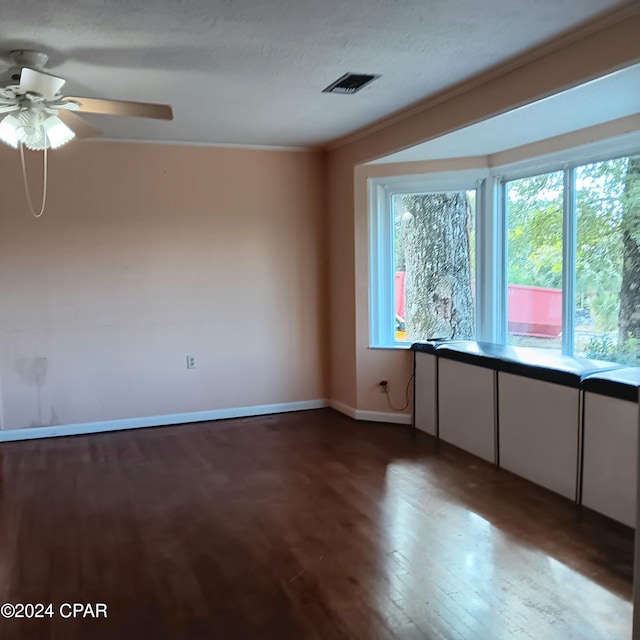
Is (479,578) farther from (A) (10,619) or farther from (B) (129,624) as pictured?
(A) (10,619)

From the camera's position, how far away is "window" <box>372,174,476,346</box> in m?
4.70

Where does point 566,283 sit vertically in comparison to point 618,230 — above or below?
below

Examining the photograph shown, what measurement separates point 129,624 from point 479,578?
1.36 meters

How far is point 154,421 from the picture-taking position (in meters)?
4.90

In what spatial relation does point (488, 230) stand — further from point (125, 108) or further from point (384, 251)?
point (125, 108)

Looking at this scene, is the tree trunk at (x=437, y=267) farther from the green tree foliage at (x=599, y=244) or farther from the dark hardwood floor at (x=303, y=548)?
the dark hardwood floor at (x=303, y=548)

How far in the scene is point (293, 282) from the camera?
17.4 ft

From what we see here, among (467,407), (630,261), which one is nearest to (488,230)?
(630,261)

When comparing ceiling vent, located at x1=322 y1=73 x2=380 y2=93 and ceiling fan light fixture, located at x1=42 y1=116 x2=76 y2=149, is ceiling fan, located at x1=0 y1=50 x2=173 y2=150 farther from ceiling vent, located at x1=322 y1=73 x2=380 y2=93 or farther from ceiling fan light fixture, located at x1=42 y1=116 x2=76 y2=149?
ceiling vent, located at x1=322 y1=73 x2=380 y2=93

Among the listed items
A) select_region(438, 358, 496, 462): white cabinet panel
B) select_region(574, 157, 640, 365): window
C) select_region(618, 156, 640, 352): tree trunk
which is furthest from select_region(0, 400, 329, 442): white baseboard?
select_region(618, 156, 640, 352): tree trunk

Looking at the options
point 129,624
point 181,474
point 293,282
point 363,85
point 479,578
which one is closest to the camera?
point 129,624

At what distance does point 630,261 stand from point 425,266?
1.60 meters

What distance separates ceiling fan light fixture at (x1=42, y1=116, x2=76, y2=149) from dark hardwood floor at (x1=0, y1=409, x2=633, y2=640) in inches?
74.1

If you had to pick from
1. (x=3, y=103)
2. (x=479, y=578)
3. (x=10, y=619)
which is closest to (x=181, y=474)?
(x=10, y=619)
